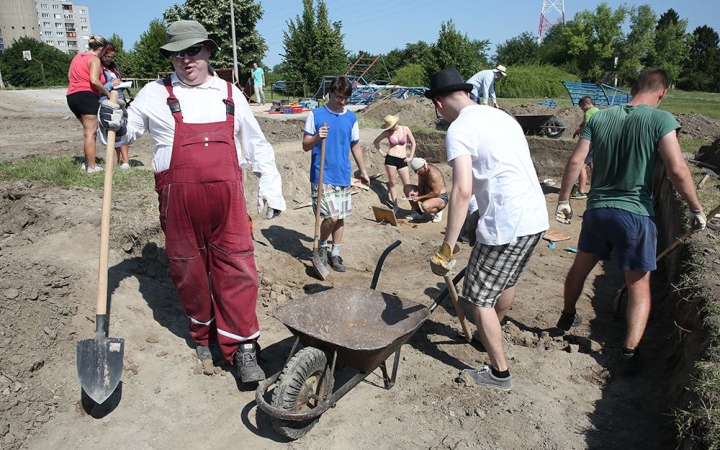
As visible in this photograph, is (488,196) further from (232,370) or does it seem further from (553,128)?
(553,128)

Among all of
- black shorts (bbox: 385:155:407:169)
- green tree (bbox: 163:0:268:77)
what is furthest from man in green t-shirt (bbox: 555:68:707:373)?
green tree (bbox: 163:0:268:77)

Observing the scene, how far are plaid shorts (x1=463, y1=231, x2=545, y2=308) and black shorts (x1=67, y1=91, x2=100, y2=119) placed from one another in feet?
17.9

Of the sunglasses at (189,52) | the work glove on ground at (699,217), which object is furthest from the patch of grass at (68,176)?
the work glove on ground at (699,217)

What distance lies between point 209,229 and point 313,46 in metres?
27.7

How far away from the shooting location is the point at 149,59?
115 ft

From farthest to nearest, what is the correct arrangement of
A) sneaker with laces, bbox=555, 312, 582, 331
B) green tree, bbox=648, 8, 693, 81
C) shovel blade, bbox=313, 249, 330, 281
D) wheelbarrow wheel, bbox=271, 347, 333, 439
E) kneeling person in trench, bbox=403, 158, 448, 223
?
green tree, bbox=648, 8, 693, 81
kneeling person in trench, bbox=403, 158, 448, 223
shovel blade, bbox=313, 249, 330, 281
sneaker with laces, bbox=555, 312, 582, 331
wheelbarrow wheel, bbox=271, 347, 333, 439

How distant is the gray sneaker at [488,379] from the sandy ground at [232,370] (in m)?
0.05

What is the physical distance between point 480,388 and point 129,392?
7.11ft

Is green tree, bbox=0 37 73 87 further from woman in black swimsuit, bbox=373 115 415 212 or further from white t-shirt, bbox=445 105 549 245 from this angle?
white t-shirt, bbox=445 105 549 245

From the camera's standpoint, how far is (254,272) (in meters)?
3.28

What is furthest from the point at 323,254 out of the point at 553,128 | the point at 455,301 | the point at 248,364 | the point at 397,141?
the point at 553,128

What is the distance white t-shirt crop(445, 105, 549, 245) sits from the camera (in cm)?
297

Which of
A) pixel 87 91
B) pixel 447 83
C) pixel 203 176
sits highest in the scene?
pixel 447 83

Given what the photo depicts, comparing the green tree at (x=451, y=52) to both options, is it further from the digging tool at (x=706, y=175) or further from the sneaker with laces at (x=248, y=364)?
the sneaker with laces at (x=248, y=364)
